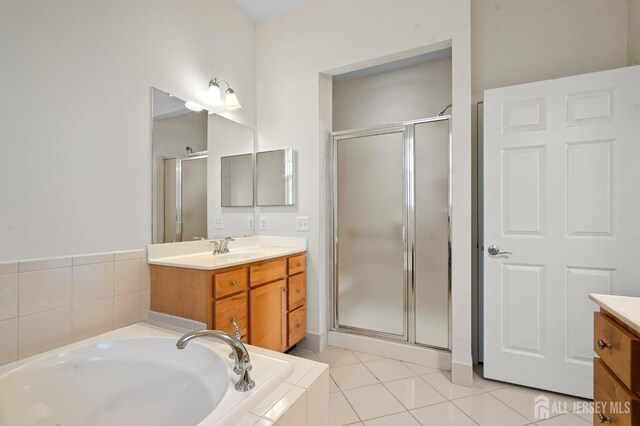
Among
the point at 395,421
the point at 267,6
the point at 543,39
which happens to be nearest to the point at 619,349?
the point at 395,421

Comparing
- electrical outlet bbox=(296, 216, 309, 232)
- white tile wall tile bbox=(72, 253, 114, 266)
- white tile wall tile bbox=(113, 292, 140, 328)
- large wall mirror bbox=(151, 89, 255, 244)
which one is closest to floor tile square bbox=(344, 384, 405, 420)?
electrical outlet bbox=(296, 216, 309, 232)

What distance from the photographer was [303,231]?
2.51 m

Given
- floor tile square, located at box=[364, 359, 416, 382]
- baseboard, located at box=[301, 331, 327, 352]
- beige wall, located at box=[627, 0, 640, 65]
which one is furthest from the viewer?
baseboard, located at box=[301, 331, 327, 352]

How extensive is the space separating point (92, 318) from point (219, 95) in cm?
175

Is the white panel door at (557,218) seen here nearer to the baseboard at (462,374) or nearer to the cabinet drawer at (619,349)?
the baseboard at (462,374)

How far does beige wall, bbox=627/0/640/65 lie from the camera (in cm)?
177

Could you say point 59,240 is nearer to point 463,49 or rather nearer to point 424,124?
point 424,124

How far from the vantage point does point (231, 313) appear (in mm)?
1681

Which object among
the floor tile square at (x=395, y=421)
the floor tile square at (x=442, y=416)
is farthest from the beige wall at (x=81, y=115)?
the floor tile square at (x=442, y=416)

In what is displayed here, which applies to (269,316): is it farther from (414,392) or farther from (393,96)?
(393,96)

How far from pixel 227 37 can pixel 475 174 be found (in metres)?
2.35

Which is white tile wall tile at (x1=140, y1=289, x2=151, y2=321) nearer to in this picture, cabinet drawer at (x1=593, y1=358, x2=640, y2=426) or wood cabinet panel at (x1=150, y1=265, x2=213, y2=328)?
wood cabinet panel at (x1=150, y1=265, x2=213, y2=328)

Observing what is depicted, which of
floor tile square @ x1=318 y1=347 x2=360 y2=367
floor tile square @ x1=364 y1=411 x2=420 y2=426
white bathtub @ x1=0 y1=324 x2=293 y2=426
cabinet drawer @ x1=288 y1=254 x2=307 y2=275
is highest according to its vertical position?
cabinet drawer @ x1=288 y1=254 x2=307 y2=275

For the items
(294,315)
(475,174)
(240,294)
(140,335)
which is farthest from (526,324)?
(140,335)
